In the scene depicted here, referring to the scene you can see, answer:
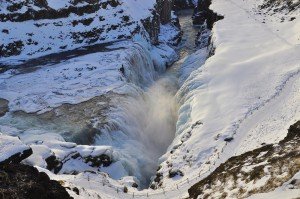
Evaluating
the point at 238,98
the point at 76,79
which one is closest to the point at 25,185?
the point at 238,98

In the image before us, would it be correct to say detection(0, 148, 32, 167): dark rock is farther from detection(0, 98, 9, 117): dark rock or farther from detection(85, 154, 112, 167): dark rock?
detection(0, 98, 9, 117): dark rock

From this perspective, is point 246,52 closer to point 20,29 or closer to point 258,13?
point 258,13

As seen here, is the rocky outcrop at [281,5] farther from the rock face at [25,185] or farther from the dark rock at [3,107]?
the rock face at [25,185]

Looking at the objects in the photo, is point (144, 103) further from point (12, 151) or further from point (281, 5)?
point (12, 151)

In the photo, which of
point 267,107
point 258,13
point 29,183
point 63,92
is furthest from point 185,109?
point 258,13

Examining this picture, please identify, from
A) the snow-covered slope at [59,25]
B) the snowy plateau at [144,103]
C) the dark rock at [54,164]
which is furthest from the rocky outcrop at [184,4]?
the dark rock at [54,164]

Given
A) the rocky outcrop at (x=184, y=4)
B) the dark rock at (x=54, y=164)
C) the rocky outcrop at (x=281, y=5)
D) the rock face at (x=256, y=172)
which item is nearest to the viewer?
the rock face at (x=256, y=172)

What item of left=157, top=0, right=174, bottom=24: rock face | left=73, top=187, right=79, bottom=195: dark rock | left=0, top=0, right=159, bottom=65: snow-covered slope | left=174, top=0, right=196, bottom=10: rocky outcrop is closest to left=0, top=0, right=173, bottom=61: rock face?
left=0, top=0, right=159, bottom=65: snow-covered slope
